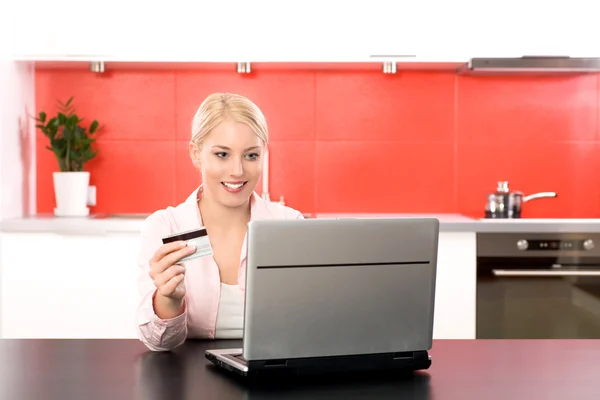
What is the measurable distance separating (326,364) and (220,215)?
84cm

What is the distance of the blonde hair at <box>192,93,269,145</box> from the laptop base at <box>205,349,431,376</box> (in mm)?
732

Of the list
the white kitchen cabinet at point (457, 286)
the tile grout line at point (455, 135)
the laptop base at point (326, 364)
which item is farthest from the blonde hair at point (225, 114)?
the tile grout line at point (455, 135)

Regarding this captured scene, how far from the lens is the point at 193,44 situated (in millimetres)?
3924

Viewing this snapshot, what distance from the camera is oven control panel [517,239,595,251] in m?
3.76

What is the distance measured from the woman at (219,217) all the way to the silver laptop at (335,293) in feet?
1.71

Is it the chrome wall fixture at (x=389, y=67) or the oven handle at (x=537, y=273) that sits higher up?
the chrome wall fixture at (x=389, y=67)

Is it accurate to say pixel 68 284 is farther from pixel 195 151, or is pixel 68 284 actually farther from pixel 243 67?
pixel 195 151

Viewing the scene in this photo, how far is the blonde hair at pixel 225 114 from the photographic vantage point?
7.52 feet

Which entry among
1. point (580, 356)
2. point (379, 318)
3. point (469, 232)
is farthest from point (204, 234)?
point (469, 232)

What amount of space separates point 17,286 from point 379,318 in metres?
2.54

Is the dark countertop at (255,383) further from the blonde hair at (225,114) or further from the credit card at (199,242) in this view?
the blonde hair at (225,114)

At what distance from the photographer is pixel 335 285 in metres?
1.64

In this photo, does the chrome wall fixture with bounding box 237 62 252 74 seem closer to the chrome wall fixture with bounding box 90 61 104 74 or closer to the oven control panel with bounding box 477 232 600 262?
the chrome wall fixture with bounding box 90 61 104 74

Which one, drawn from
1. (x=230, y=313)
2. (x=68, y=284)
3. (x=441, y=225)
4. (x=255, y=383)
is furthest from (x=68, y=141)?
(x=255, y=383)
